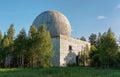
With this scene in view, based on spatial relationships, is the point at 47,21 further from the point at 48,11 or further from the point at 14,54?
the point at 14,54

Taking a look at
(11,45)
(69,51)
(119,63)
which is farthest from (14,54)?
(119,63)

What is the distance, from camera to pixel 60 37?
1597 inches

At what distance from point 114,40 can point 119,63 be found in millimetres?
6158

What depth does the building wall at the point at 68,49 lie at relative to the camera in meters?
41.0

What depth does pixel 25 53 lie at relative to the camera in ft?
105

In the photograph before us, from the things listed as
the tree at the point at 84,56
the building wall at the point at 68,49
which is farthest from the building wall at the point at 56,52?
the tree at the point at 84,56

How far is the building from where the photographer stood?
4059 centimetres

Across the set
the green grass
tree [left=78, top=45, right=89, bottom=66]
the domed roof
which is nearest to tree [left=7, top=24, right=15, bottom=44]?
the domed roof

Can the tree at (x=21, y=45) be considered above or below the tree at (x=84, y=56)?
above

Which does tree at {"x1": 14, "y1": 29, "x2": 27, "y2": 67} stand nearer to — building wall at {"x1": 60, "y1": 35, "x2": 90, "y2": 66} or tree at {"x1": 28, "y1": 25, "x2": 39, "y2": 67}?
tree at {"x1": 28, "y1": 25, "x2": 39, "y2": 67}

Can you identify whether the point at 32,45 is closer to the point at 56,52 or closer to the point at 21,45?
the point at 21,45

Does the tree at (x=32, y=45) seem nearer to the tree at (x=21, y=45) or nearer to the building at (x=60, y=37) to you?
the tree at (x=21, y=45)

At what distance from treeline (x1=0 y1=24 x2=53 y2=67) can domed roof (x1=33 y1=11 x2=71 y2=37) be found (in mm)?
8739

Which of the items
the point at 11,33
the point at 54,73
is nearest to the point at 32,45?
the point at 11,33
